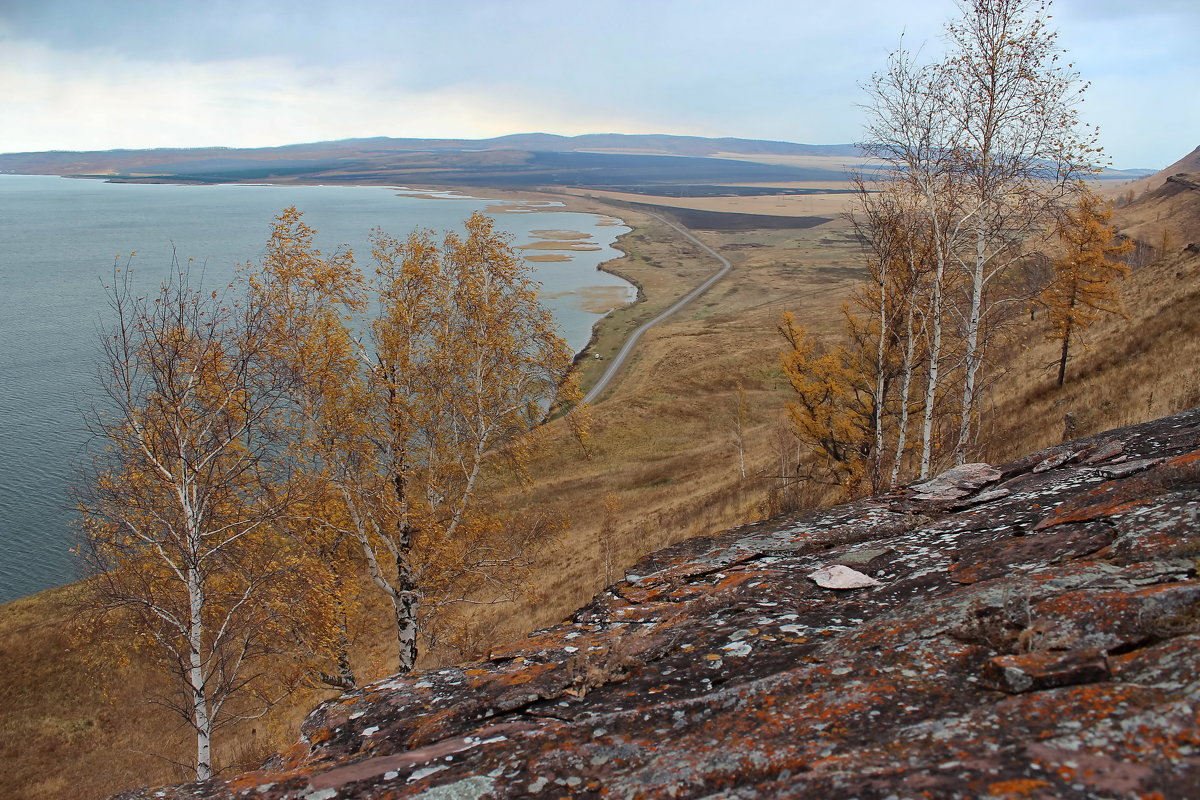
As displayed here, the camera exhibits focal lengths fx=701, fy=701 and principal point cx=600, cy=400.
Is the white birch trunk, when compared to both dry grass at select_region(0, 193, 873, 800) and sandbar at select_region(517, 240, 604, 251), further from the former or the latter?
sandbar at select_region(517, 240, 604, 251)

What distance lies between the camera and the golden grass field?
21.1 meters

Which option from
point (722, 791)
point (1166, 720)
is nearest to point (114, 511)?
point (722, 791)

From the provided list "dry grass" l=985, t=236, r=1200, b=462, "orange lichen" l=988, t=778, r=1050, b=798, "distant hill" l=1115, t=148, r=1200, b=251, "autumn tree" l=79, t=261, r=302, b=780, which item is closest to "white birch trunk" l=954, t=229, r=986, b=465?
"dry grass" l=985, t=236, r=1200, b=462

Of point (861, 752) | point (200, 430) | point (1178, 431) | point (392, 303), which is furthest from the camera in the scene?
point (392, 303)

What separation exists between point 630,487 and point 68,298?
244 ft

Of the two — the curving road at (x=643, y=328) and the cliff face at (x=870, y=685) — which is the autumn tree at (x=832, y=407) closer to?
the curving road at (x=643, y=328)

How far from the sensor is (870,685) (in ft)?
17.9

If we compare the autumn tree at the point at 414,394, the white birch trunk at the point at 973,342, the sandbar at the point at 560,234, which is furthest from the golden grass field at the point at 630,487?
the sandbar at the point at 560,234

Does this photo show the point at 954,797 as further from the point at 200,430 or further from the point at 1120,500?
the point at 200,430

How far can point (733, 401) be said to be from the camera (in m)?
63.5

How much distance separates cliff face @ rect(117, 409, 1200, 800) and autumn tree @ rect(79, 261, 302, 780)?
23.8 feet

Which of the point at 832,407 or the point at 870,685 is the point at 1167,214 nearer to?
the point at 832,407

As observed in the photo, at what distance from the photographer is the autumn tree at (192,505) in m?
12.8

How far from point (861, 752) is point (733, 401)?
5979cm
